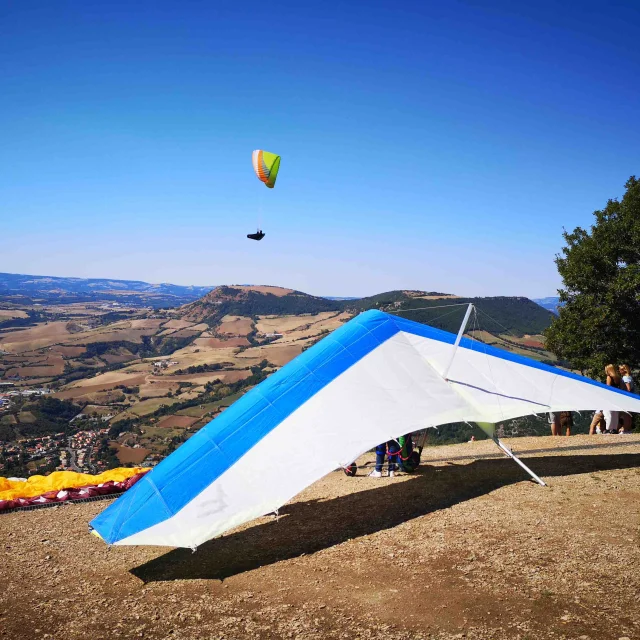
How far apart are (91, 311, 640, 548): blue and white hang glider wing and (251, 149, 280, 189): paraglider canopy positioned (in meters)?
13.4

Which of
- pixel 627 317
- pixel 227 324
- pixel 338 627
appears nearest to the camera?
pixel 338 627

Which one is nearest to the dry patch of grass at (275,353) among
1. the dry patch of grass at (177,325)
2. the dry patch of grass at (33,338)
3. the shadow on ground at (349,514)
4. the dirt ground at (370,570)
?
the dry patch of grass at (177,325)

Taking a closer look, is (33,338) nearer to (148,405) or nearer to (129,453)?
(148,405)

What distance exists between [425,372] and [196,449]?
5397 mm

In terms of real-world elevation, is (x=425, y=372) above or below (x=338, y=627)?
above

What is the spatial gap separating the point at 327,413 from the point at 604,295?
1883 centimetres

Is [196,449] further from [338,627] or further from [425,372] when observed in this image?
[425,372]

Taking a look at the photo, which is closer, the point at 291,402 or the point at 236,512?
the point at 236,512

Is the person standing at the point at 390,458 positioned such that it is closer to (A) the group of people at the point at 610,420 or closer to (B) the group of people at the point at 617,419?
(A) the group of people at the point at 610,420

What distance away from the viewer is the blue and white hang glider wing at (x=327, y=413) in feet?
24.9

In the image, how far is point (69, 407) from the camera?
94.6 m

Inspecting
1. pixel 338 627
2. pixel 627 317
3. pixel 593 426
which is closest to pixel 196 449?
pixel 338 627

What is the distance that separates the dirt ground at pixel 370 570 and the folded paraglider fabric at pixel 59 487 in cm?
48

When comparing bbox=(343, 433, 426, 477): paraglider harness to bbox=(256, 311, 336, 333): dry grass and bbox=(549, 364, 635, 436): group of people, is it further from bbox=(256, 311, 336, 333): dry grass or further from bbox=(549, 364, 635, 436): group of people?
bbox=(256, 311, 336, 333): dry grass
